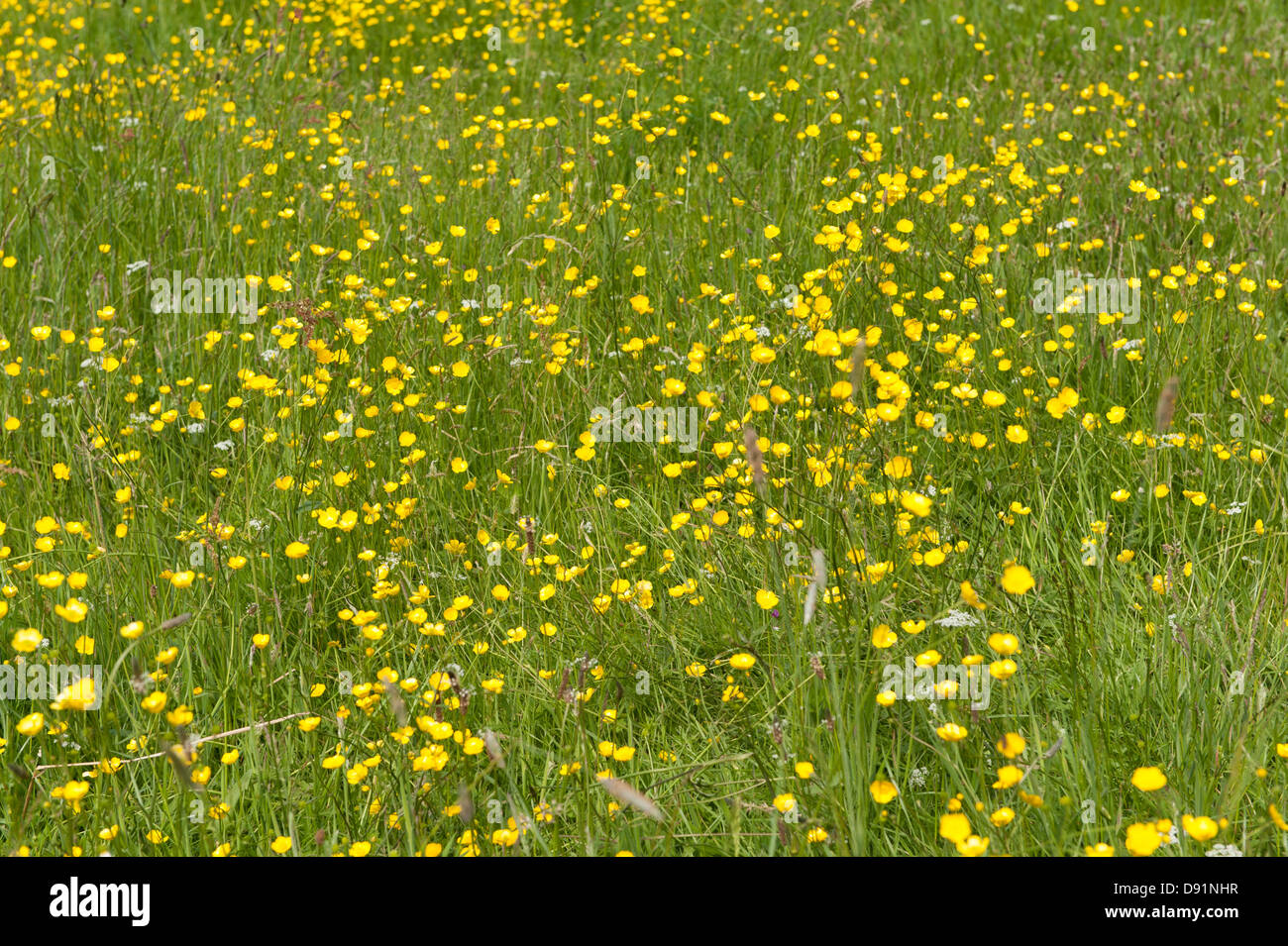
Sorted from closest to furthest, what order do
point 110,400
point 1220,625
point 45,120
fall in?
point 1220,625, point 110,400, point 45,120

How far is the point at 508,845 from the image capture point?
175 centimetres

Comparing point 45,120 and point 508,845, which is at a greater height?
point 45,120

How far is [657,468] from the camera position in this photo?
2.85 meters

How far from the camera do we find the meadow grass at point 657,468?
1.88 meters

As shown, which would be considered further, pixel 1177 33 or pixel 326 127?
pixel 1177 33

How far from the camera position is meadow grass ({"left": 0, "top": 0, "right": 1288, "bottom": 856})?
6.18 ft

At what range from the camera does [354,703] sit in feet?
7.33

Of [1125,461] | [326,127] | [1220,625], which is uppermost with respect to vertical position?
[326,127]

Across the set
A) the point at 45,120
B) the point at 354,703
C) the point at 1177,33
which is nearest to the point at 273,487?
the point at 354,703

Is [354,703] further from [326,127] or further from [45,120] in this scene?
[45,120]

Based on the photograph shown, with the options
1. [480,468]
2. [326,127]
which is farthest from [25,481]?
[326,127]

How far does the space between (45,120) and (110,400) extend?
2.28m
